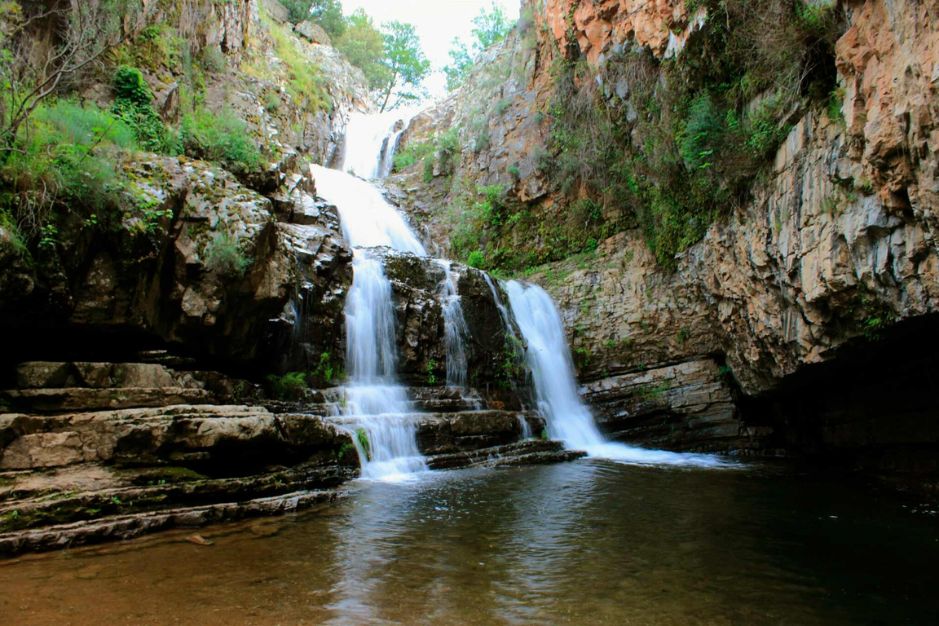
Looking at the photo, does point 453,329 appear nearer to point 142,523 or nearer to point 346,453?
point 346,453

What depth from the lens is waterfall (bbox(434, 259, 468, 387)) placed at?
508 inches

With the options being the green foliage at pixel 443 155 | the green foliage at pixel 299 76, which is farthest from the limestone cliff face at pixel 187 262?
the green foliage at pixel 443 155

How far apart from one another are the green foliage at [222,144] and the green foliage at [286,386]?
5161 millimetres

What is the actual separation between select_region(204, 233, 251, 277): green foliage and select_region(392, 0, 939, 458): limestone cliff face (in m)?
8.74

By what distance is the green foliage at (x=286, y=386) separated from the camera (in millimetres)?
9812

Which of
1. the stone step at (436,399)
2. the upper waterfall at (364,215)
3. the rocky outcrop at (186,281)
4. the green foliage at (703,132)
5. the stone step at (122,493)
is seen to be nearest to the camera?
the stone step at (122,493)

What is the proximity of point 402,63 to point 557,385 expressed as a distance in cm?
3197

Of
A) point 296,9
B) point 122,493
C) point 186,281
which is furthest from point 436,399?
point 296,9

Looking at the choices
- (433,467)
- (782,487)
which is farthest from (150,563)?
(782,487)

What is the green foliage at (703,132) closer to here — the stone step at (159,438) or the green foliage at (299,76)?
the stone step at (159,438)

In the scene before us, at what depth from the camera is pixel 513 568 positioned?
4516 millimetres

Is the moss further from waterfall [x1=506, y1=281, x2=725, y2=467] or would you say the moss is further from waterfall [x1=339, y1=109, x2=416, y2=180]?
waterfall [x1=339, y1=109, x2=416, y2=180]

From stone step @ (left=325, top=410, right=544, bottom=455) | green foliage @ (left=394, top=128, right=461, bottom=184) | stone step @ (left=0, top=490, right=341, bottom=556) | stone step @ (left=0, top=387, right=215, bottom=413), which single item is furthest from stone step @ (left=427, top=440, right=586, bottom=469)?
green foliage @ (left=394, top=128, right=461, bottom=184)

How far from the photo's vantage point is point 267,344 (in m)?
10.0
